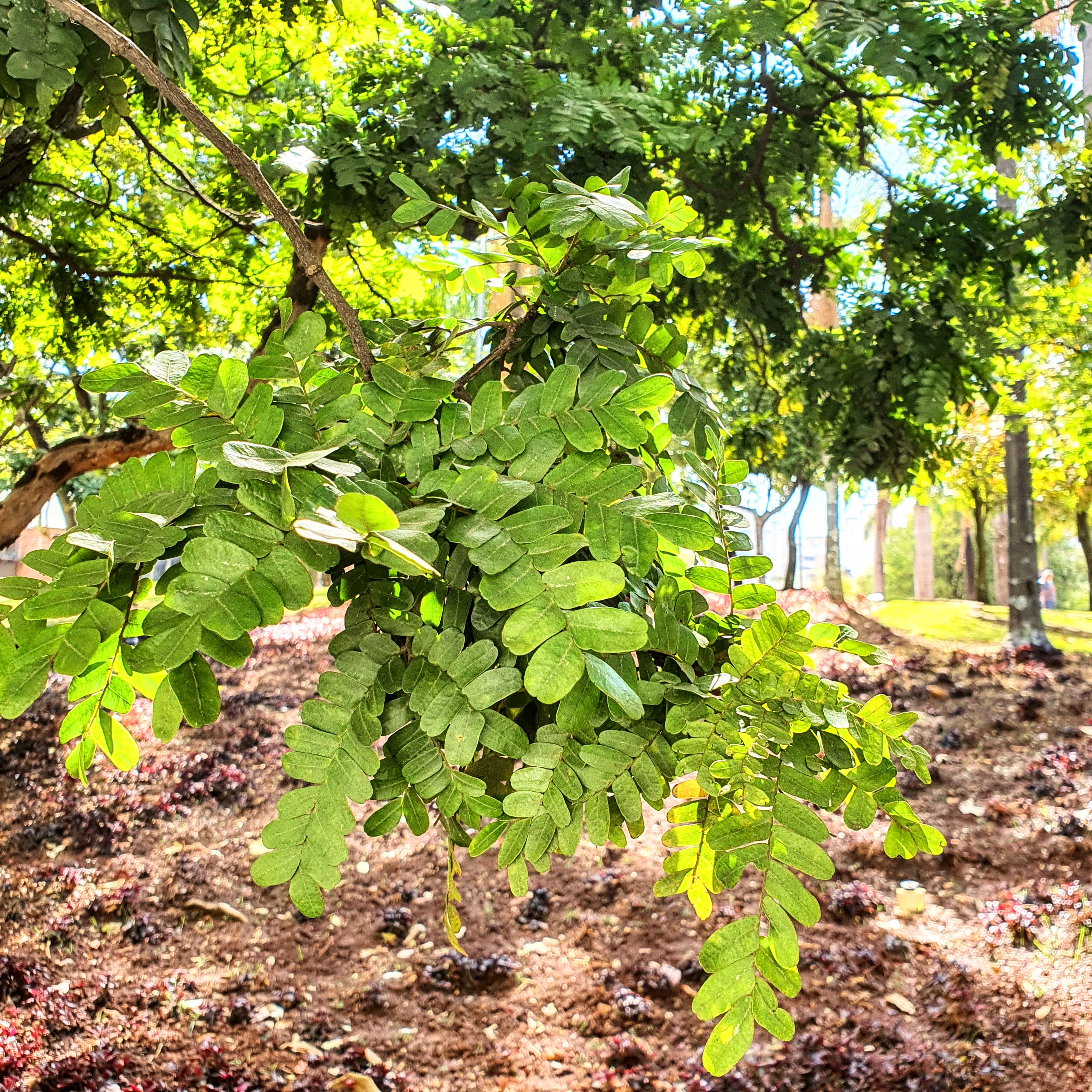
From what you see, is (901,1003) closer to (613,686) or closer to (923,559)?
(613,686)

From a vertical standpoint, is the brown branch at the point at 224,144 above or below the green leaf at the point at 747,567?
above

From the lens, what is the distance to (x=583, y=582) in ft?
2.01

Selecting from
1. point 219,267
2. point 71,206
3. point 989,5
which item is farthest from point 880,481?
point 71,206

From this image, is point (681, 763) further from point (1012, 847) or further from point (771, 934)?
point (1012, 847)

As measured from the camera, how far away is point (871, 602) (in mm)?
12109

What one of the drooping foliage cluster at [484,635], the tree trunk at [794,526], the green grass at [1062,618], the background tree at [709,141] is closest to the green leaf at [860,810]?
the drooping foliage cluster at [484,635]

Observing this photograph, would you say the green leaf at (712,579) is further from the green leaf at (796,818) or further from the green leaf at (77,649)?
the green leaf at (77,649)

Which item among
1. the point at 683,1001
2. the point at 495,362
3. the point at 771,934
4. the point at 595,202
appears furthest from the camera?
the point at 683,1001

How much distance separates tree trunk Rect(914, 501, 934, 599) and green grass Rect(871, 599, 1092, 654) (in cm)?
318

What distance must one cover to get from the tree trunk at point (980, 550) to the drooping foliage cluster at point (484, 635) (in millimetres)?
12937

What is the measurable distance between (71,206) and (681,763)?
426 centimetres

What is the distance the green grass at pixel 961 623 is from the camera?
30.8 feet

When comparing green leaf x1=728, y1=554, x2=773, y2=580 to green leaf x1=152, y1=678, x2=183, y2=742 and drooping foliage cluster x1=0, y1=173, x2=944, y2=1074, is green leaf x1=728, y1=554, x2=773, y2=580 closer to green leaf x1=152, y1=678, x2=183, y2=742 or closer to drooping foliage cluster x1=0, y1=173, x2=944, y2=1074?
drooping foliage cluster x1=0, y1=173, x2=944, y2=1074

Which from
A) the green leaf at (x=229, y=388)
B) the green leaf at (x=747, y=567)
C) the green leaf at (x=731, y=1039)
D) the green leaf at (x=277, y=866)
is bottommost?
the green leaf at (x=731, y=1039)
